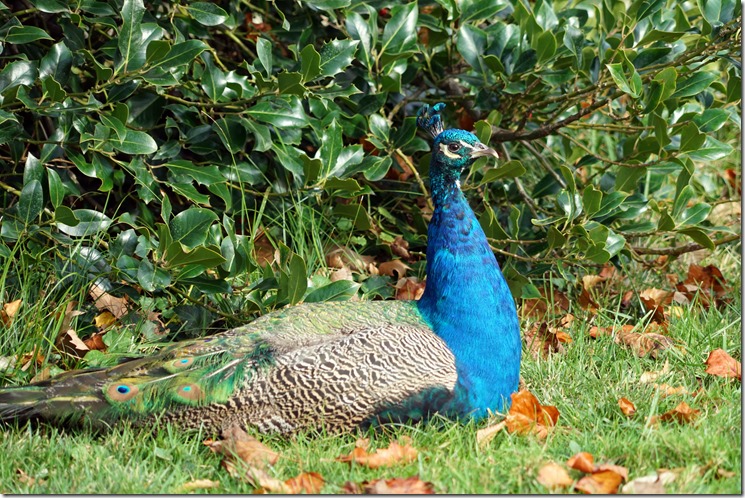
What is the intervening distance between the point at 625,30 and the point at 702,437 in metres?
1.80

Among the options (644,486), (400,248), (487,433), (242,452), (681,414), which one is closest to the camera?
(644,486)

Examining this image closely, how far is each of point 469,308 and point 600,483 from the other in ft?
2.76

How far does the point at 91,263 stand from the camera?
11.6 feet

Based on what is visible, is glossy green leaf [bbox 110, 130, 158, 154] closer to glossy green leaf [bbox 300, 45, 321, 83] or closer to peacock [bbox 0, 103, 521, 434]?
glossy green leaf [bbox 300, 45, 321, 83]

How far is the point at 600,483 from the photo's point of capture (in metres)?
2.46

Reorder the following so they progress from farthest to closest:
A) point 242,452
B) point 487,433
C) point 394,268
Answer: point 394,268
point 487,433
point 242,452

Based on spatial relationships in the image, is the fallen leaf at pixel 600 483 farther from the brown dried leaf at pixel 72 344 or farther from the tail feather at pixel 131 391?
the brown dried leaf at pixel 72 344

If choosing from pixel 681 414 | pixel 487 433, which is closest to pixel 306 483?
pixel 487 433

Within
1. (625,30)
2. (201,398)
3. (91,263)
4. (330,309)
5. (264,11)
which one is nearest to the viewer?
(201,398)

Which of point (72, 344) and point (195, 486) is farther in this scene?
point (72, 344)

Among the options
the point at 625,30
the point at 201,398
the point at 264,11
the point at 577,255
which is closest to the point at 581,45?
the point at 625,30

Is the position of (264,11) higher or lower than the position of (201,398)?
higher

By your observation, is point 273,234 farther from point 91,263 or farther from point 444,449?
point 444,449

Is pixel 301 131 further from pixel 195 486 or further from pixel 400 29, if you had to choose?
pixel 195 486
